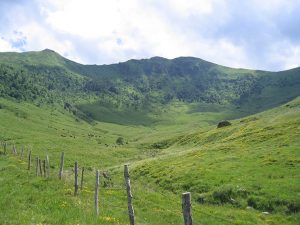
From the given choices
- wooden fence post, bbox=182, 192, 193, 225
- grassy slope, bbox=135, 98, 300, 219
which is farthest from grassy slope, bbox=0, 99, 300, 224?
wooden fence post, bbox=182, 192, 193, 225

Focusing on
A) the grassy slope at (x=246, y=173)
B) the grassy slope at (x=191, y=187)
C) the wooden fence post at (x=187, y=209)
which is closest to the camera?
the wooden fence post at (x=187, y=209)

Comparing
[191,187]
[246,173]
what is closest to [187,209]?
[191,187]

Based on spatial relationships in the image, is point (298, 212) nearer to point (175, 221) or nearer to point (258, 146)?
point (175, 221)

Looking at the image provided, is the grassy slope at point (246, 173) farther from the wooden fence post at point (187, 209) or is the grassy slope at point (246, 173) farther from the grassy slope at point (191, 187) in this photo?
the wooden fence post at point (187, 209)

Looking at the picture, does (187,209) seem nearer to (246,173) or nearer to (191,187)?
(191,187)

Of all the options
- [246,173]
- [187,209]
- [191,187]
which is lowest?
[191,187]

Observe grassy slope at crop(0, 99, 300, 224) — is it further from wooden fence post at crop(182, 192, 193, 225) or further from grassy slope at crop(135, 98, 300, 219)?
wooden fence post at crop(182, 192, 193, 225)

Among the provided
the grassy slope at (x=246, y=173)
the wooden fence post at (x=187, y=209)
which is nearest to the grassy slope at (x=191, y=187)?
the grassy slope at (x=246, y=173)

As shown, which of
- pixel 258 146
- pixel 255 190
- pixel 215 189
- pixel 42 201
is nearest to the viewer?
pixel 42 201

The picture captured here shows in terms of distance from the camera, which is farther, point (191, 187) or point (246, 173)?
point (246, 173)

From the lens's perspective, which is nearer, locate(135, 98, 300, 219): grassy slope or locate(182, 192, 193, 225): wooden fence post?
locate(182, 192, 193, 225): wooden fence post

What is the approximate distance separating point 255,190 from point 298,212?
262 inches

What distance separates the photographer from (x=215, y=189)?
44.8 meters

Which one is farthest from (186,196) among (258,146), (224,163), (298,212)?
(258,146)
